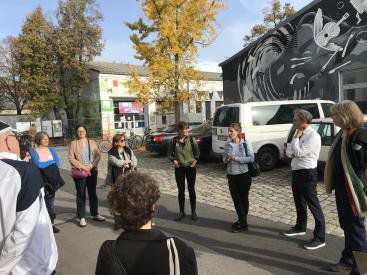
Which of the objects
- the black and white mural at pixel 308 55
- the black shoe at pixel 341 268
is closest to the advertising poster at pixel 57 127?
the black and white mural at pixel 308 55

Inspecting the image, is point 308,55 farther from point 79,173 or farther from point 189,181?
point 79,173

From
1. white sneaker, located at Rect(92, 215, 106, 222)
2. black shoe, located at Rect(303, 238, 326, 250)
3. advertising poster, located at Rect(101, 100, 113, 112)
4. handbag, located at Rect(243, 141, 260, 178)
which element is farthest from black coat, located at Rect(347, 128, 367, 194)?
advertising poster, located at Rect(101, 100, 113, 112)

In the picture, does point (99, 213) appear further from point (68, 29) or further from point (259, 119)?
point (68, 29)

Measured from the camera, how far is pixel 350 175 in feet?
12.1

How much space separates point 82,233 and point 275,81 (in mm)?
11709

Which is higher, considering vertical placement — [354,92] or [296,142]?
[354,92]

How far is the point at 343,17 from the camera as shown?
12961mm

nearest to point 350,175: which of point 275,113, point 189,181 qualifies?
point 189,181

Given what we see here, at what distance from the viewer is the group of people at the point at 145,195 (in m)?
1.73

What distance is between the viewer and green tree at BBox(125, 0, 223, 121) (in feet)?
56.9

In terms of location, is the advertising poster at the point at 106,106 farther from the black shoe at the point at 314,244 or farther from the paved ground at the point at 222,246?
the black shoe at the point at 314,244

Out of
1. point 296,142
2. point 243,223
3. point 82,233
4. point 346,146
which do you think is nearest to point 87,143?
point 82,233

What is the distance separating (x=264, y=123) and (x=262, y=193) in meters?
3.11

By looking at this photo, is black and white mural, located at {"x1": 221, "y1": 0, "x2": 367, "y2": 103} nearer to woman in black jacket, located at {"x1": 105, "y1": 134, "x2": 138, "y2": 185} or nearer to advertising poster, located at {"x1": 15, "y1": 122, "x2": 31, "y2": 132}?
woman in black jacket, located at {"x1": 105, "y1": 134, "x2": 138, "y2": 185}
